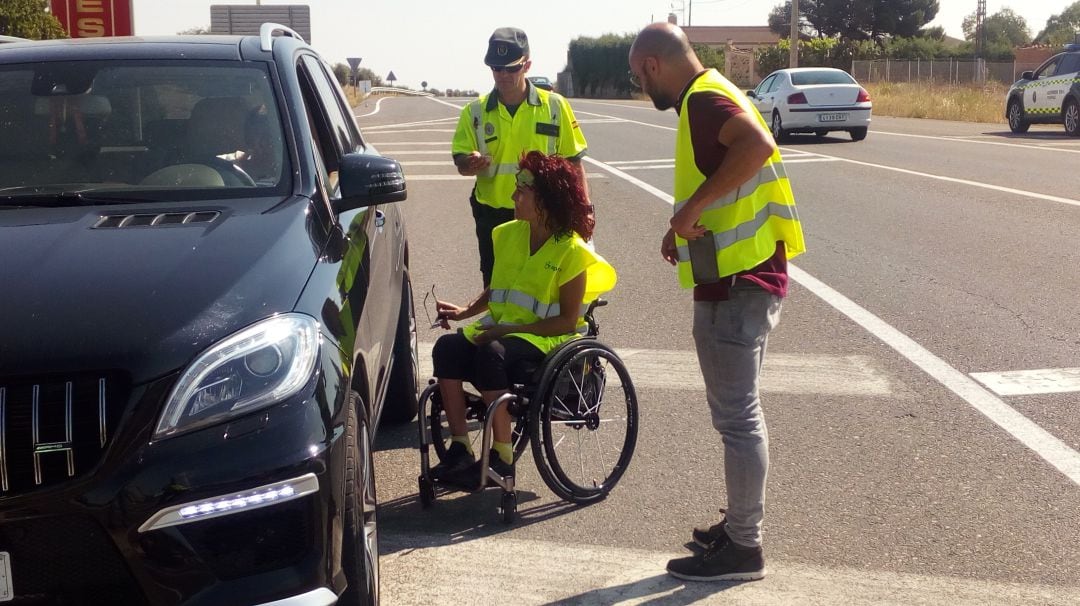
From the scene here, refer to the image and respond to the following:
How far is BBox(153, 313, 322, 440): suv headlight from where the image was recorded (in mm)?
2770

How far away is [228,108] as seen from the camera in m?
4.26

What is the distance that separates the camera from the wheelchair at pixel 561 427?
446 cm

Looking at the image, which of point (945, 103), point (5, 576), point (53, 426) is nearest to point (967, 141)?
point (945, 103)

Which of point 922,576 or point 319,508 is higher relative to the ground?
point 319,508

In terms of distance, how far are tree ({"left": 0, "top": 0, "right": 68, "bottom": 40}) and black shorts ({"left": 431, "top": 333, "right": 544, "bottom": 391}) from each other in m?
15.3

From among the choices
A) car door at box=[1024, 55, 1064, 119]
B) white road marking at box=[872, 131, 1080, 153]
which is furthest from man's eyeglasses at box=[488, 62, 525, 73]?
car door at box=[1024, 55, 1064, 119]

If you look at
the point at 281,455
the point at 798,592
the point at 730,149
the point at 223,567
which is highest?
the point at 730,149

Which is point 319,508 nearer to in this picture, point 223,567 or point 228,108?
point 223,567

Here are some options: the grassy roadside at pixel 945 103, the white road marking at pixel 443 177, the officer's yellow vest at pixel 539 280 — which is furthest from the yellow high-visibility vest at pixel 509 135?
the grassy roadside at pixel 945 103

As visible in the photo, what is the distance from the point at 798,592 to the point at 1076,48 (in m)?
24.6

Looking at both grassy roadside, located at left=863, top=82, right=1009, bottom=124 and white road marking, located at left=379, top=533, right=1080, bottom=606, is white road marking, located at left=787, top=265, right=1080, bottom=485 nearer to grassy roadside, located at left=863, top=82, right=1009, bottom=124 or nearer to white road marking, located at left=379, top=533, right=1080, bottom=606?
white road marking, located at left=379, top=533, right=1080, bottom=606

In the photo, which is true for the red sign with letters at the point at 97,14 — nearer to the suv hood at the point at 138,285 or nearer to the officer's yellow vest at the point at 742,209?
the suv hood at the point at 138,285

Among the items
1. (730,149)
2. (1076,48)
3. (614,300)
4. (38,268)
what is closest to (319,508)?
(38,268)

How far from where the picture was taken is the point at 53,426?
8.82ft
